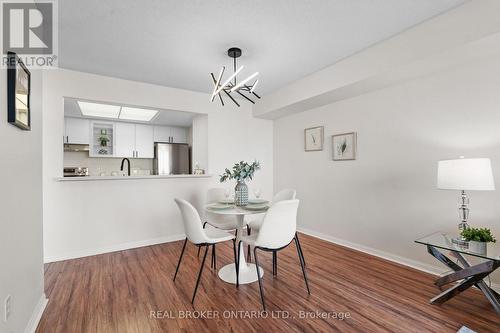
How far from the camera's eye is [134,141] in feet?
18.0

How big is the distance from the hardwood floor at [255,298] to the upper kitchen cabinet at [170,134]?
3.37m

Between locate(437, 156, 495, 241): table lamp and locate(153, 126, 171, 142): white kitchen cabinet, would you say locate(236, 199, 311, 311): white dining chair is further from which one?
locate(153, 126, 171, 142): white kitchen cabinet

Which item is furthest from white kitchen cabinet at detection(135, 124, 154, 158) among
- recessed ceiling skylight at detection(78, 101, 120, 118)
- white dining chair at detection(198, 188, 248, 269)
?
white dining chair at detection(198, 188, 248, 269)

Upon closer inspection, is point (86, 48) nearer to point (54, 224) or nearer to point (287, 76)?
point (54, 224)

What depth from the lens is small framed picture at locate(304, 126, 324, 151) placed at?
3871 mm

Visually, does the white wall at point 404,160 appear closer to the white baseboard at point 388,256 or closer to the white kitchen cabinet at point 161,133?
the white baseboard at point 388,256

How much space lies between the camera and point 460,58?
2.22 meters

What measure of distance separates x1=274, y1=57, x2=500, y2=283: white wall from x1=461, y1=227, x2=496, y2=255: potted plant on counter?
1.30 ft

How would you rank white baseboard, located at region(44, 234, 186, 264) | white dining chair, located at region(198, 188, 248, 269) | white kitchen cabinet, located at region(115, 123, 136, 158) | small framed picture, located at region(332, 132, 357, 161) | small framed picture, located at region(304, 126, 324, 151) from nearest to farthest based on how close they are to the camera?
1. white dining chair, located at region(198, 188, 248, 269)
2. white baseboard, located at region(44, 234, 186, 264)
3. small framed picture, located at region(332, 132, 357, 161)
4. small framed picture, located at region(304, 126, 324, 151)
5. white kitchen cabinet, located at region(115, 123, 136, 158)

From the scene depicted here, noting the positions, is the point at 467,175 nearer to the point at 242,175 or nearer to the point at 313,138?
the point at 242,175

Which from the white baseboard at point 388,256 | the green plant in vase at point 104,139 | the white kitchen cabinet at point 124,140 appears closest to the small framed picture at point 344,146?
the white baseboard at point 388,256

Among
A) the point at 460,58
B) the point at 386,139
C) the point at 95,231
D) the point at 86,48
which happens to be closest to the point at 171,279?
the point at 95,231

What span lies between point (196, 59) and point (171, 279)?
248 cm

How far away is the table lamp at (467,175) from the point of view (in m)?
1.89
